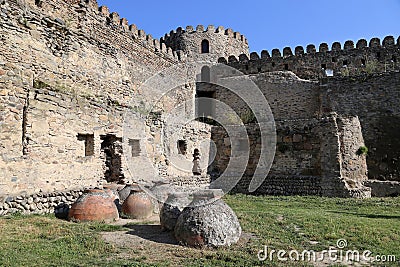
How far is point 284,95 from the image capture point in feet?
65.5

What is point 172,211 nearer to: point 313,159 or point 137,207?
point 137,207

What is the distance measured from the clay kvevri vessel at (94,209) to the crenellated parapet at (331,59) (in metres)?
16.6

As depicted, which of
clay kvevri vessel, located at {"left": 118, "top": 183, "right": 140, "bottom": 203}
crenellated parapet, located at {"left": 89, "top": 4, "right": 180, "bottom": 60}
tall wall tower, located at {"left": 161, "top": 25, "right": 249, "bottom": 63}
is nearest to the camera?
clay kvevri vessel, located at {"left": 118, "top": 183, "right": 140, "bottom": 203}

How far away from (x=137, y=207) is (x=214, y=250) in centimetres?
303

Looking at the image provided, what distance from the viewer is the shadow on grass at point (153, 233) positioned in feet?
20.2

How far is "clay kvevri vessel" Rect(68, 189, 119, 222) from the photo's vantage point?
745 centimetres

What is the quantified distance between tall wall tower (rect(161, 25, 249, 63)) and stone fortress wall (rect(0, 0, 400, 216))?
11.4ft

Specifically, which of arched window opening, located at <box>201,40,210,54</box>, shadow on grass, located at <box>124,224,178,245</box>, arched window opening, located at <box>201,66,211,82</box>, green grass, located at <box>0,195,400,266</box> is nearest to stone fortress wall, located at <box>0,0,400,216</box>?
green grass, located at <box>0,195,400,266</box>

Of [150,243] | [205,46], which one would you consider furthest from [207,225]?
[205,46]

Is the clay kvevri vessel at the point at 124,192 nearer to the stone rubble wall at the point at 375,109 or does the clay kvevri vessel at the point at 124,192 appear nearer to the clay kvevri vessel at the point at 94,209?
the clay kvevri vessel at the point at 94,209

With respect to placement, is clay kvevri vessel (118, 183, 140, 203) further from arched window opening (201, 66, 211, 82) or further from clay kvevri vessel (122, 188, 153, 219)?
arched window opening (201, 66, 211, 82)

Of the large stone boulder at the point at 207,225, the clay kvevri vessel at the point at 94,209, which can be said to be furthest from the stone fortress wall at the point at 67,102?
the large stone boulder at the point at 207,225

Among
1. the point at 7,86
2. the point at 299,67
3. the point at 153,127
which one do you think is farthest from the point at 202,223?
the point at 299,67

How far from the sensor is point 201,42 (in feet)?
88.7
